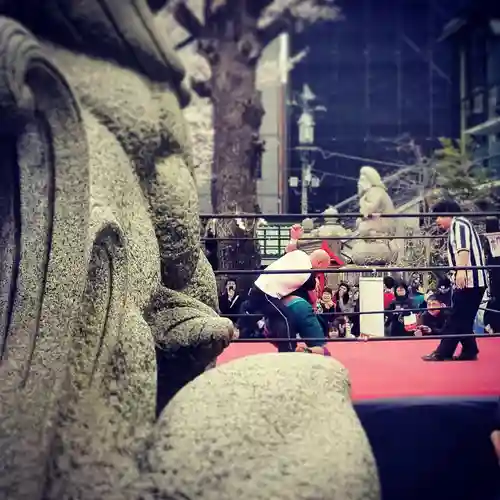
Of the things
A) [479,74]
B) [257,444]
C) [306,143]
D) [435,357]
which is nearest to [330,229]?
[306,143]

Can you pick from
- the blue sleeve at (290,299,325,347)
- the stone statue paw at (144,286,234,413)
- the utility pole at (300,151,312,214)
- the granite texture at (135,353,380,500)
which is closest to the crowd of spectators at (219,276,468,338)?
the blue sleeve at (290,299,325,347)

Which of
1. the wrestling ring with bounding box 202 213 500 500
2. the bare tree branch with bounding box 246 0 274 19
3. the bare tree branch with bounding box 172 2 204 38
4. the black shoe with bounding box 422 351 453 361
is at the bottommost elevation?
the wrestling ring with bounding box 202 213 500 500

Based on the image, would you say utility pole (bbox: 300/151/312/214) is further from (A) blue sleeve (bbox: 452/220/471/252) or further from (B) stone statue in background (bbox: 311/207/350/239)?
(A) blue sleeve (bbox: 452/220/471/252)

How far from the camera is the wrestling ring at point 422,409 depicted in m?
1.07

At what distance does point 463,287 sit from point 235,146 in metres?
0.56

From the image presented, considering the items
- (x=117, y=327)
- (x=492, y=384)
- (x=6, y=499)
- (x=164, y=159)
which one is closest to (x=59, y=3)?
(x=164, y=159)

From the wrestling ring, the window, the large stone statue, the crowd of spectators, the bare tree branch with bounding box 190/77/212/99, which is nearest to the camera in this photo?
the large stone statue

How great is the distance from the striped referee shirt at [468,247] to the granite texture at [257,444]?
2.08 feet

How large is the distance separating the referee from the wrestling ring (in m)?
0.02

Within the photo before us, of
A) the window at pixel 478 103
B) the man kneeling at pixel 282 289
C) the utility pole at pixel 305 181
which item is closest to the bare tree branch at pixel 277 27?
the utility pole at pixel 305 181

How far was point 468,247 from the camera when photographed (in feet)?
A: 4.00

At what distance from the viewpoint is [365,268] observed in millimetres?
1190

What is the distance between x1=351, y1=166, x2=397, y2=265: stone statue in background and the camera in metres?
1.20

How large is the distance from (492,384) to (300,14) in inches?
33.0
